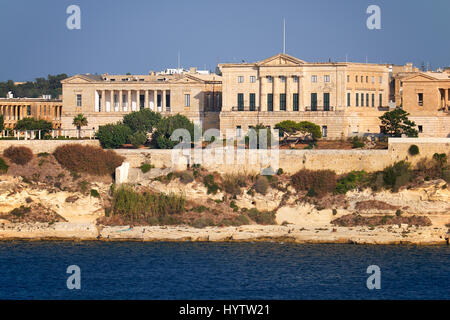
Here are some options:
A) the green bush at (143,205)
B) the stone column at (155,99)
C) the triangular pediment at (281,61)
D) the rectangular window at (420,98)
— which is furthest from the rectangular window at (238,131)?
the rectangular window at (420,98)

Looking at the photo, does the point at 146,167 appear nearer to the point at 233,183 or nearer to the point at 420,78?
the point at 233,183

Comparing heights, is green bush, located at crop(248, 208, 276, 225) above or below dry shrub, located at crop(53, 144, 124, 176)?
below

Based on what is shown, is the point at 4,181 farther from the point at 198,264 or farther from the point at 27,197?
the point at 198,264

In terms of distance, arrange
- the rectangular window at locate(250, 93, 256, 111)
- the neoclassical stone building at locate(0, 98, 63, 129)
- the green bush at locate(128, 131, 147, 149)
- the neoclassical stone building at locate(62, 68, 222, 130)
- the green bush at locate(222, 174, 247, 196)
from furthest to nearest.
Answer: the neoclassical stone building at locate(0, 98, 63, 129) → the neoclassical stone building at locate(62, 68, 222, 130) → the rectangular window at locate(250, 93, 256, 111) → the green bush at locate(128, 131, 147, 149) → the green bush at locate(222, 174, 247, 196)

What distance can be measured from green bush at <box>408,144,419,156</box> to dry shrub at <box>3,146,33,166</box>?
25.9 meters

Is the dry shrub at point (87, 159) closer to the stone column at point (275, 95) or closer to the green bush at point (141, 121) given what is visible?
the green bush at point (141, 121)

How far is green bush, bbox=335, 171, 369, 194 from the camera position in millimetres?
71438

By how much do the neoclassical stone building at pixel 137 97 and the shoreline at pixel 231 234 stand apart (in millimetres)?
21302

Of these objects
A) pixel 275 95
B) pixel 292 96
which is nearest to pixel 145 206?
pixel 275 95

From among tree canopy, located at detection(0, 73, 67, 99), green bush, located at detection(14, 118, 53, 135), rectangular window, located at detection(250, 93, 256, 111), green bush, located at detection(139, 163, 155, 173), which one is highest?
tree canopy, located at detection(0, 73, 67, 99)

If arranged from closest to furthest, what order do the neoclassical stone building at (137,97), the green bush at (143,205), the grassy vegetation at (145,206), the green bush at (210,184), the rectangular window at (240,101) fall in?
1. the grassy vegetation at (145,206)
2. the green bush at (143,205)
3. the green bush at (210,184)
4. the rectangular window at (240,101)
5. the neoclassical stone building at (137,97)

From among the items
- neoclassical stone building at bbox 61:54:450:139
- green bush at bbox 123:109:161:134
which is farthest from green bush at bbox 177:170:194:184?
green bush at bbox 123:109:161:134

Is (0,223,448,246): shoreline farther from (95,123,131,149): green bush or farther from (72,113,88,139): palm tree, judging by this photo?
(72,113,88,139): palm tree

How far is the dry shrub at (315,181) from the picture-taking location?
7144 centimetres
